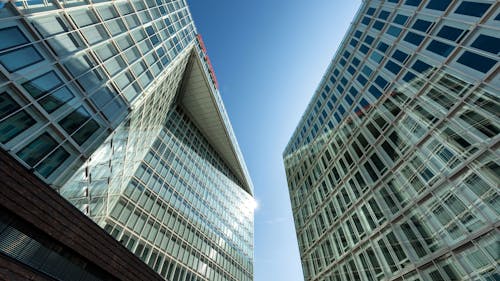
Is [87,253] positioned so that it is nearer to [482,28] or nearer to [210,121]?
[482,28]

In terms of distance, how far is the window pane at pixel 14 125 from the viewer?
11.4 m

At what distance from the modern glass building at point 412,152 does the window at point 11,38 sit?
Result: 26854 millimetres

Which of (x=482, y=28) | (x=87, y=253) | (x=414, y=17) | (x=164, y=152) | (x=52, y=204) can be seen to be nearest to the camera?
(x=52, y=204)

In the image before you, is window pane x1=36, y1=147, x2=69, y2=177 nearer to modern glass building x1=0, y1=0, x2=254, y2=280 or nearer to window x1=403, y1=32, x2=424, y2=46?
modern glass building x1=0, y1=0, x2=254, y2=280

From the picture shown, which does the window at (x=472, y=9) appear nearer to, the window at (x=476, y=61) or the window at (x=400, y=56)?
the window at (x=476, y=61)

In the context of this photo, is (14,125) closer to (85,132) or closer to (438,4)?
(85,132)

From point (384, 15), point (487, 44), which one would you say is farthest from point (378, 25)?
point (487, 44)

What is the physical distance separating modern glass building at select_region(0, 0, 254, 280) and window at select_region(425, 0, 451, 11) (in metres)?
26.7

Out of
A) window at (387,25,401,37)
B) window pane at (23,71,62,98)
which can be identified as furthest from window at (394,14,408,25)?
window pane at (23,71,62,98)

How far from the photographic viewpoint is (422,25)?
20.6 metres

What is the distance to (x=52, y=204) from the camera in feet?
41.5

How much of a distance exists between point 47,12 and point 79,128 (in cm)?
737

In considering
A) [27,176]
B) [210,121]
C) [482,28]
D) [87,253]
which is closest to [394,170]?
[482,28]

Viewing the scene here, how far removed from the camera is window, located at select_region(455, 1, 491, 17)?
1577 cm
